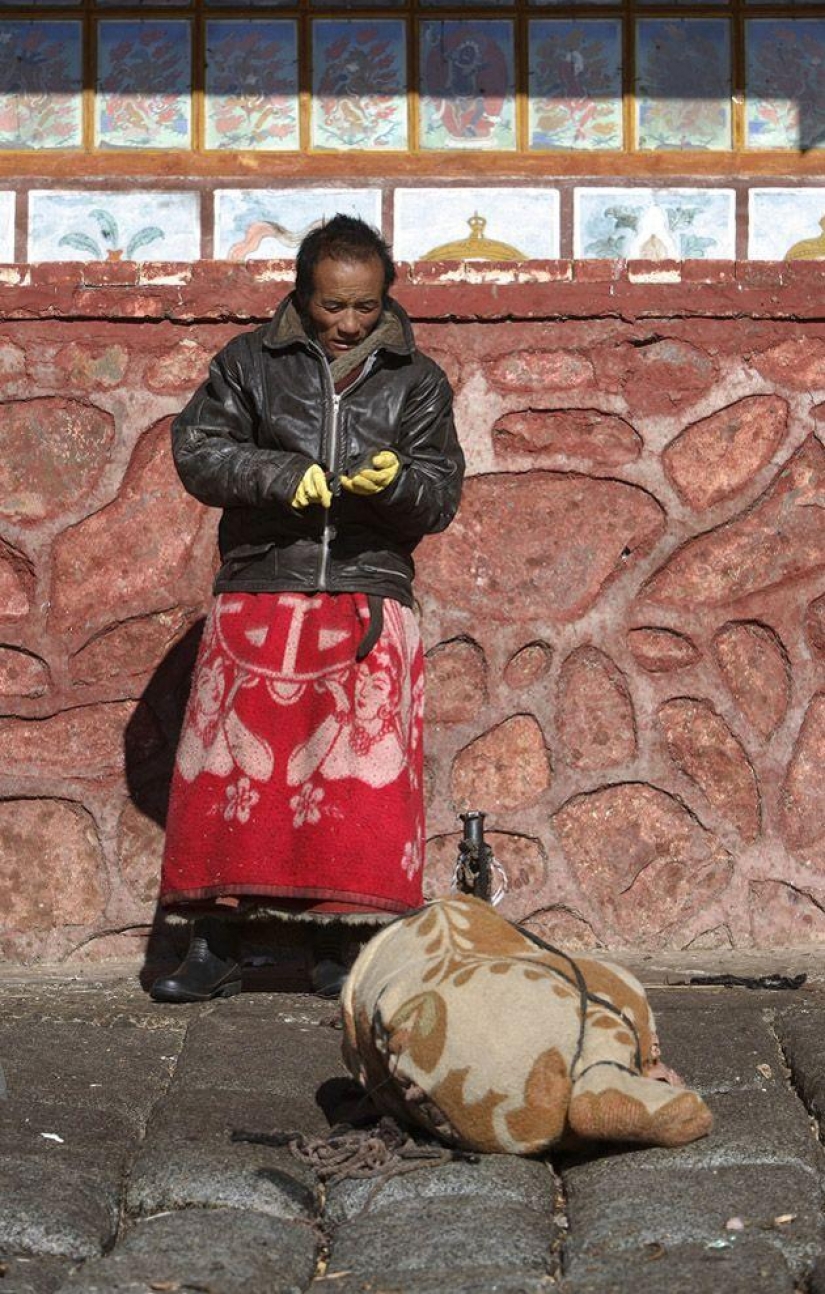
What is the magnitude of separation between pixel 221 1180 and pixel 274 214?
419 centimetres

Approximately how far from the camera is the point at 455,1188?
3.28 m

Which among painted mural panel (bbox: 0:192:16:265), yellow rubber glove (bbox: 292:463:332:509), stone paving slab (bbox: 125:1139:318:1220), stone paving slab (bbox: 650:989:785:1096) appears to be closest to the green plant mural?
painted mural panel (bbox: 0:192:16:265)

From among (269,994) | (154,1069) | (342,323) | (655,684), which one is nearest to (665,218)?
(655,684)

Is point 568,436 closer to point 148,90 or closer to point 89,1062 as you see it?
point 148,90

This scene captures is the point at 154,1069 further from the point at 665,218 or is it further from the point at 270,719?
the point at 665,218

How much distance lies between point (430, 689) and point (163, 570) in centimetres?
72

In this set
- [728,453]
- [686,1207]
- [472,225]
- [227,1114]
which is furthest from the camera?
[472,225]

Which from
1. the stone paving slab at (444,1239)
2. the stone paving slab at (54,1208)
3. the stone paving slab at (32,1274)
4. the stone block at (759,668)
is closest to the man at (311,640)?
the stone block at (759,668)

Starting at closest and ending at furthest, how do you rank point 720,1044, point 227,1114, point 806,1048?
point 227,1114 < point 806,1048 < point 720,1044

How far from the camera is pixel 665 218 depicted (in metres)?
6.98

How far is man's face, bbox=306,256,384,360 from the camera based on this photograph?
480cm

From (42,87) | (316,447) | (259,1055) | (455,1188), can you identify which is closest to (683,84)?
(42,87)

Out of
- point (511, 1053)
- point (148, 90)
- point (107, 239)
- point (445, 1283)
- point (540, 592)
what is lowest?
point (445, 1283)

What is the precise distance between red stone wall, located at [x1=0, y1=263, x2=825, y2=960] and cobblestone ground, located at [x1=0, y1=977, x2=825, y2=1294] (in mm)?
1413
